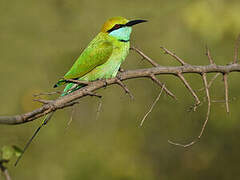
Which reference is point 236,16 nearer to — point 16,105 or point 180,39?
point 180,39

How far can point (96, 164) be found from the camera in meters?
3.48

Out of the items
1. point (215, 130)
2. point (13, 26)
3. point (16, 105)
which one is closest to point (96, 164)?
point (215, 130)

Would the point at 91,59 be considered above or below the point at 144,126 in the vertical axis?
above

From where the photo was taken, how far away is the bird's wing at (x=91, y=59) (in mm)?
2691

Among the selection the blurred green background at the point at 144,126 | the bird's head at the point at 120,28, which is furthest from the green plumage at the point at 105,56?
the blurred green background at the point at 144,126

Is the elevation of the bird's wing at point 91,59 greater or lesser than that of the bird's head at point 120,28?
lesser

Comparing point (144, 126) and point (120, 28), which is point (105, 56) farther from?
point (144, 126)

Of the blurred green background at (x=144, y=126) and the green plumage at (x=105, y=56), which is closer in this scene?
the green plumage at (x=105, y=56)

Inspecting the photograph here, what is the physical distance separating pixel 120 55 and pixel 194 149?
1.37m

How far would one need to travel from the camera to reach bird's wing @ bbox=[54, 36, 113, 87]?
2.69m

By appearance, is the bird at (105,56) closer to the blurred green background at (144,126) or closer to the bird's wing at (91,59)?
the bird's wing at (91,59)

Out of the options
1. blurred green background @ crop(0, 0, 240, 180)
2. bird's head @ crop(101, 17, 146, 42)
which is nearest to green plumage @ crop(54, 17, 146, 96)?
bird's head @ crop(101, 17, 146, 42)

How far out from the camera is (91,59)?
8.94 feet

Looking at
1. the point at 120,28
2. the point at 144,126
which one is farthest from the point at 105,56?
the point at 144,126
